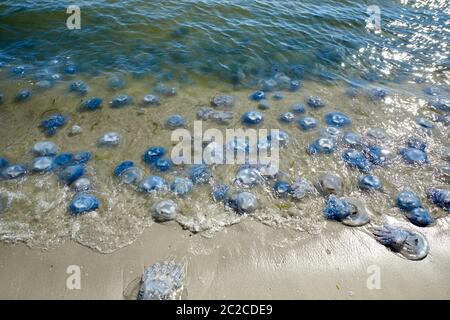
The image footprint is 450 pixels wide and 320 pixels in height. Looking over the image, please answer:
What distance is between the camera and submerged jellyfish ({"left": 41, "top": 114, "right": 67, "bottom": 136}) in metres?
6.25

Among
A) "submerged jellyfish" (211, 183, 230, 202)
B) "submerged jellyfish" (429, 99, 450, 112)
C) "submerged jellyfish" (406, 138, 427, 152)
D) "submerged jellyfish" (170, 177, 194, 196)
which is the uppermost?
"submerged jellyfish" (429, 99, 450, 112)

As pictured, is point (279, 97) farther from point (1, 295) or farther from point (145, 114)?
point (1, 295)

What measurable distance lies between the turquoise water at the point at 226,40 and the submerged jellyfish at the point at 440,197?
395 centimetres

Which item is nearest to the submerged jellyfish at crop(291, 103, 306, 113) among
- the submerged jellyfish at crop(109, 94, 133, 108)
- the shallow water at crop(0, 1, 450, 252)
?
the shallow water at crop(0, 1, 450, 252)

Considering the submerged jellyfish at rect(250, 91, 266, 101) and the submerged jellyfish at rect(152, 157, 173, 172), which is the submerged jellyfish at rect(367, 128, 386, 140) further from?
the submerged jellyfish at rect(152, 157, 173, 172)

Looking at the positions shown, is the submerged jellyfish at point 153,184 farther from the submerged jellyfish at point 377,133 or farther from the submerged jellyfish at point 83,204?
the submerged jellyfish at point 377,133

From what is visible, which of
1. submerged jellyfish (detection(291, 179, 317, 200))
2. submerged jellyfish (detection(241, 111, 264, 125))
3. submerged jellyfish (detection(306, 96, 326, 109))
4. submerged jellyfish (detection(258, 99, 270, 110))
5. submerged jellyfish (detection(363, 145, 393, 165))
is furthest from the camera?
submerged jellyfish (detection(306, 96, 326, 109))

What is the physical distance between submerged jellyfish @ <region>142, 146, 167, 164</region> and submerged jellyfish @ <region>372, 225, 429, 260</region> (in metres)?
3.56

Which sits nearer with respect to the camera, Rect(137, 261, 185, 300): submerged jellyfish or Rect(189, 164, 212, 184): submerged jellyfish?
Rect(137, 261, 185, 300): submerged jellyfish

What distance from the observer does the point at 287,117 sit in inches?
268

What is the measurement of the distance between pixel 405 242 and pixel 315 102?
3.70 meters

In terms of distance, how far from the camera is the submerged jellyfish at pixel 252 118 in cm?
671

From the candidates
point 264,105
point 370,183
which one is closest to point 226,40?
point 264,105
